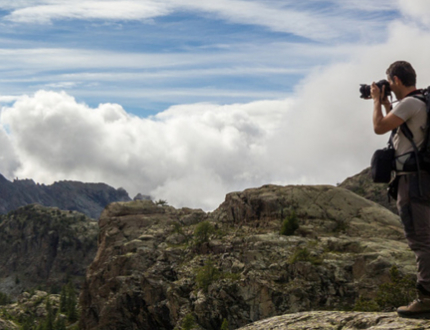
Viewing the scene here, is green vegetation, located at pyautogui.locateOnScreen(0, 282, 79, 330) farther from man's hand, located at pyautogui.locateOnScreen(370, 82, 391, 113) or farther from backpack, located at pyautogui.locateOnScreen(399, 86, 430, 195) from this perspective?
backpack, located at pyautogui.locateOnScreen(399, 86, 430, 195)

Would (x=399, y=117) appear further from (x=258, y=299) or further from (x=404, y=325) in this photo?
(x=258, y=299)

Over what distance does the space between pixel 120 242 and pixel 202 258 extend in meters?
38.5

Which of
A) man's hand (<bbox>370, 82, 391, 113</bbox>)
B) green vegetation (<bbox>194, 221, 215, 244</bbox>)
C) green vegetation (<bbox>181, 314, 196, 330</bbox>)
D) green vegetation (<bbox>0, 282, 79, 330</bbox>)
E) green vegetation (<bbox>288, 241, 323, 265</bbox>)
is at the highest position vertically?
green vegetation (<bbox>194, 221, 215, 244</bbox>)

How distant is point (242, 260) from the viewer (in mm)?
103875

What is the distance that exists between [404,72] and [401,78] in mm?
186

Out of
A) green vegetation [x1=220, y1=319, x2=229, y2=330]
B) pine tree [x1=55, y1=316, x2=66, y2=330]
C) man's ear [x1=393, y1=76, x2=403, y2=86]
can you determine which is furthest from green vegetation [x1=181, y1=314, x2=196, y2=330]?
pine tree [x1=55, y1=316, x2=66, y2=330]

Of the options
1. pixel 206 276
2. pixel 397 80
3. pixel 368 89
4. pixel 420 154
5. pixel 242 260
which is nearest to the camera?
pixel 420 154

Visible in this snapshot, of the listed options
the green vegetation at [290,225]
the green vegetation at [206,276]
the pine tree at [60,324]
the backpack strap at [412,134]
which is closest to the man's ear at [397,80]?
the backpack strap at [412,134]

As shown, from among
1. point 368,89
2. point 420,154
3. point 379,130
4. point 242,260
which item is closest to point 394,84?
point 368,89

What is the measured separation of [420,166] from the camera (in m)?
14.5

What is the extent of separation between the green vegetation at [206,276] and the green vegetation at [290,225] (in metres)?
→ 18.6

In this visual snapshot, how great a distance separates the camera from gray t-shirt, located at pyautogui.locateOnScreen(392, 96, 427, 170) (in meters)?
14.4

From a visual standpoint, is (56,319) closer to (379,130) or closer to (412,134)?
(379,130)

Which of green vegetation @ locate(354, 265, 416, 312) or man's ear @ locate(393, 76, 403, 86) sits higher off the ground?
man's ear @ locate(393, 76, 403, 86)
